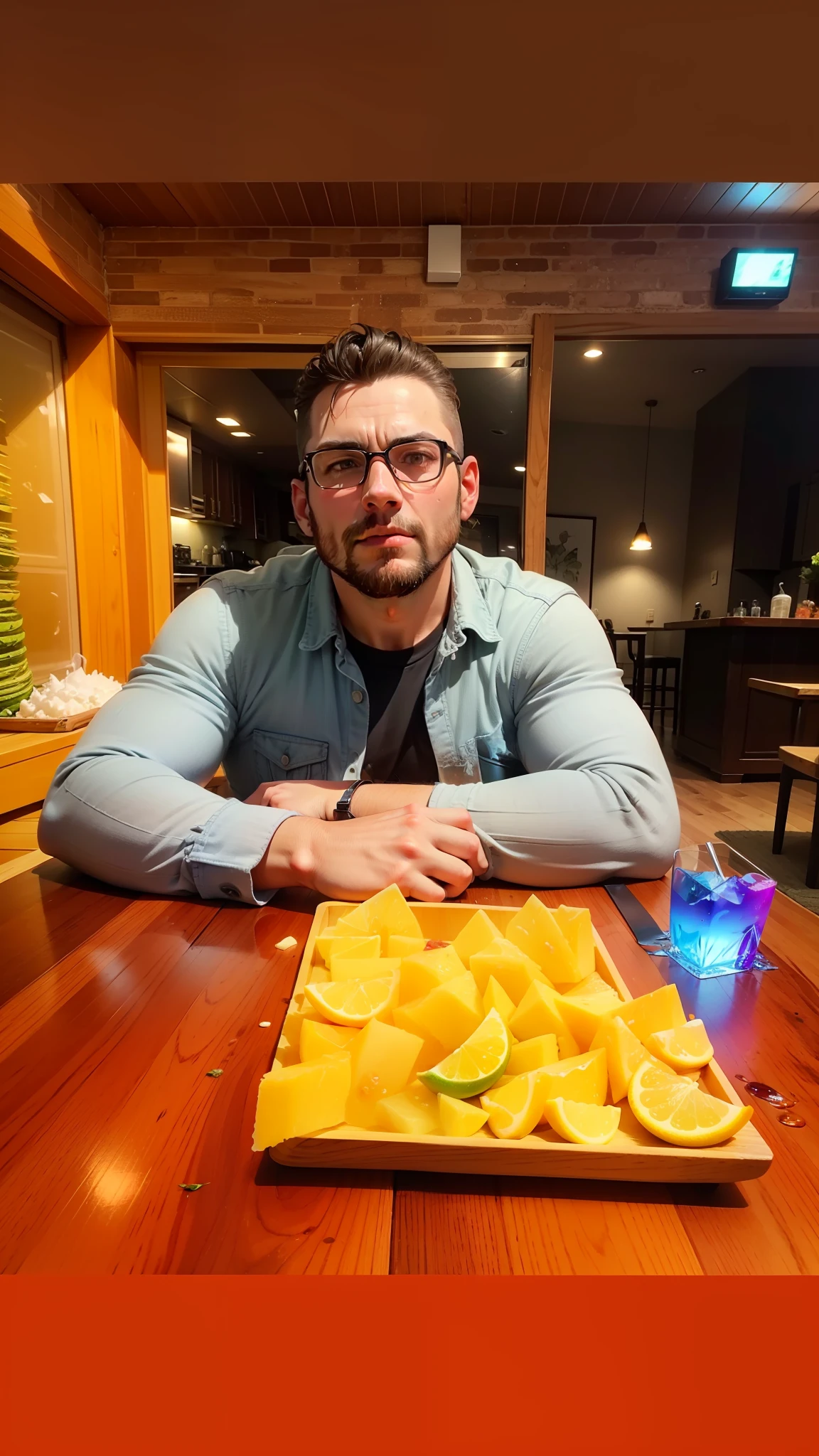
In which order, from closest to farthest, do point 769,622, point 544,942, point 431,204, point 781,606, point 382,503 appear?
point 544,942, point 382,503, point 431,204, point 769,622, point 781,606

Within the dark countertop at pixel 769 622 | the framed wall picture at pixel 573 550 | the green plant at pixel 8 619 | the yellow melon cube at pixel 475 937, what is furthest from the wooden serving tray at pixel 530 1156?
the framed wall picture at pixel 573 550

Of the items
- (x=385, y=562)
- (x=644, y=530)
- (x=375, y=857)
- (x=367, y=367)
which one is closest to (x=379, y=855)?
(x=375, y=857)

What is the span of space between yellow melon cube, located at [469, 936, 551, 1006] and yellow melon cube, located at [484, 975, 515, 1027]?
2 centimetres

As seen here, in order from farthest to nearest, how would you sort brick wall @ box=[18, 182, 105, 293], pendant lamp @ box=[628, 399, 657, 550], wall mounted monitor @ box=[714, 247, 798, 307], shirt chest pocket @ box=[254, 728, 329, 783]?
pendant lamp @ box=[628, 399, 657, 550]
wall mounted monitor @ box=[714, 247, 798, 307]
brick wall @ box=[18, 182, 105, 293]
shirt chest pocket @ box=[254, 728, 329, 783]

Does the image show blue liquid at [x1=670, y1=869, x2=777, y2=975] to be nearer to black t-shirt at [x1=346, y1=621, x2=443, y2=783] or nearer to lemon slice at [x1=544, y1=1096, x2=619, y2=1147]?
lemon slice at [x1=544, y1=1096, x2=619, y2=1147]

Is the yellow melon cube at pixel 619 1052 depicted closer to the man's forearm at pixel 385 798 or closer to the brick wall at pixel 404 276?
the man's forearm at pixel 385 798

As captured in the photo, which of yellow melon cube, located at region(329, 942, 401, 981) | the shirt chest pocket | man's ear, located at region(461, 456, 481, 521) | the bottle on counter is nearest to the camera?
yellow melon cube, located at region(329, 942, 401, 981)

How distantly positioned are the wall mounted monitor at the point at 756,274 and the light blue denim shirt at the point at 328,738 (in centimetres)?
277

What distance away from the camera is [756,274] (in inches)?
136

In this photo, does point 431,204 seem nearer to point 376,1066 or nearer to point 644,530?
point 376,1066

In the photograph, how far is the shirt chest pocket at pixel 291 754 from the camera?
4.77ft

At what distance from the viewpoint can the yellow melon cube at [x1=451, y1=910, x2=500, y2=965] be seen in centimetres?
69

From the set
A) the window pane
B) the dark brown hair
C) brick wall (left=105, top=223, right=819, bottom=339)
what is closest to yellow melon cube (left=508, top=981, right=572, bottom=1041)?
the dark brown hair

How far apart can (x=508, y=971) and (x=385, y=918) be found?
0.16 m
